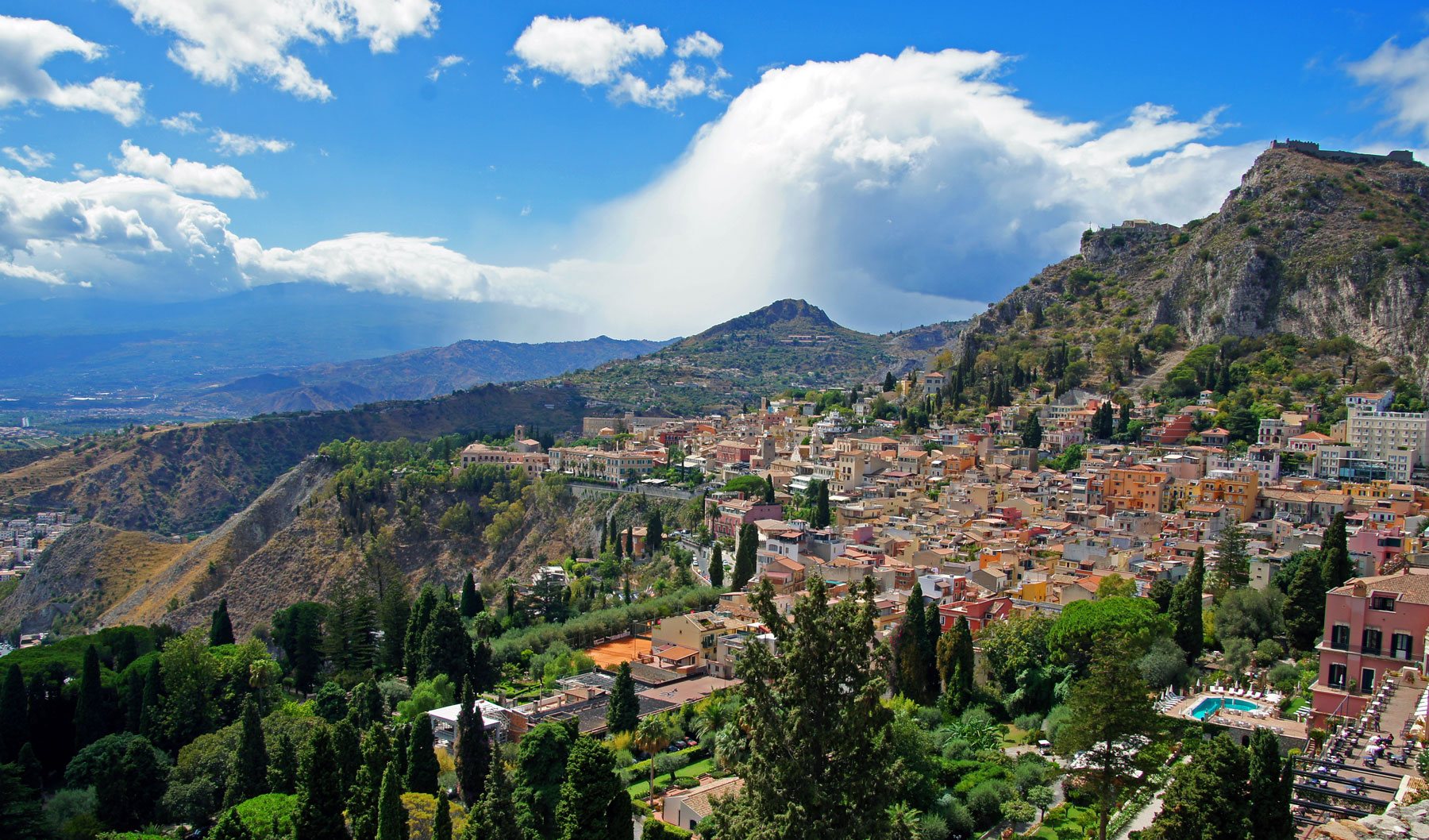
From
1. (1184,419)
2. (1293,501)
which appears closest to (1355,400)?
(1184,419)

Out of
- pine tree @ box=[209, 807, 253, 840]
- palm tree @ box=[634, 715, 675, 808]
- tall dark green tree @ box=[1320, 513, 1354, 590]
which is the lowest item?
palm tree @ box=[634, 715, 675, 808]

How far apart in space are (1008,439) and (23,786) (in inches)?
2126

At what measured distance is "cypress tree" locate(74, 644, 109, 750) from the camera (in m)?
28.6

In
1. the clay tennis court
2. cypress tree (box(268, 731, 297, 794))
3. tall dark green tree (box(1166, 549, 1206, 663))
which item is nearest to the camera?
cypress tree (box(268, 731, 297, 794))

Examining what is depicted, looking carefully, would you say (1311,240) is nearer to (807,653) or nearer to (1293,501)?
(1293,501)

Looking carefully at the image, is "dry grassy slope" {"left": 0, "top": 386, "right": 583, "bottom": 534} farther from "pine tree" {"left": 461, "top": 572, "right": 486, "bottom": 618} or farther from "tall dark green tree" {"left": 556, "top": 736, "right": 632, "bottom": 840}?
"tall dark green tree" {"left": 556, "top": 736, "right": 632, "bottom": 840}

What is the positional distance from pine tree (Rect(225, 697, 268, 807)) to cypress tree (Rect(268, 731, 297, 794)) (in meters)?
0.73

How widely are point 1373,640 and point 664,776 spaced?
57.1 ft

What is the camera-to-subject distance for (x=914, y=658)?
92.2 ft

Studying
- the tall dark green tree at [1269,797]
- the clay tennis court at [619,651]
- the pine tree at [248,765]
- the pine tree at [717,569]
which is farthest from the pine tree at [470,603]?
the tall dark green tree at [1269,797]

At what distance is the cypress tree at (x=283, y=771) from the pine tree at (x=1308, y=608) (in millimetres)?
26907

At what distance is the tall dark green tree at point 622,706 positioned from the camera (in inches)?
1043

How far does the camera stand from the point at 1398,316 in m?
67.6

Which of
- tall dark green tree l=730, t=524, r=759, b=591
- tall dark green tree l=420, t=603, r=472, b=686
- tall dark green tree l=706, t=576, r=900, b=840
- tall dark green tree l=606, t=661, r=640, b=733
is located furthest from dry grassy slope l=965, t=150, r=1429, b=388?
tall dark green tree l=706, t=576, r=900, b=840
